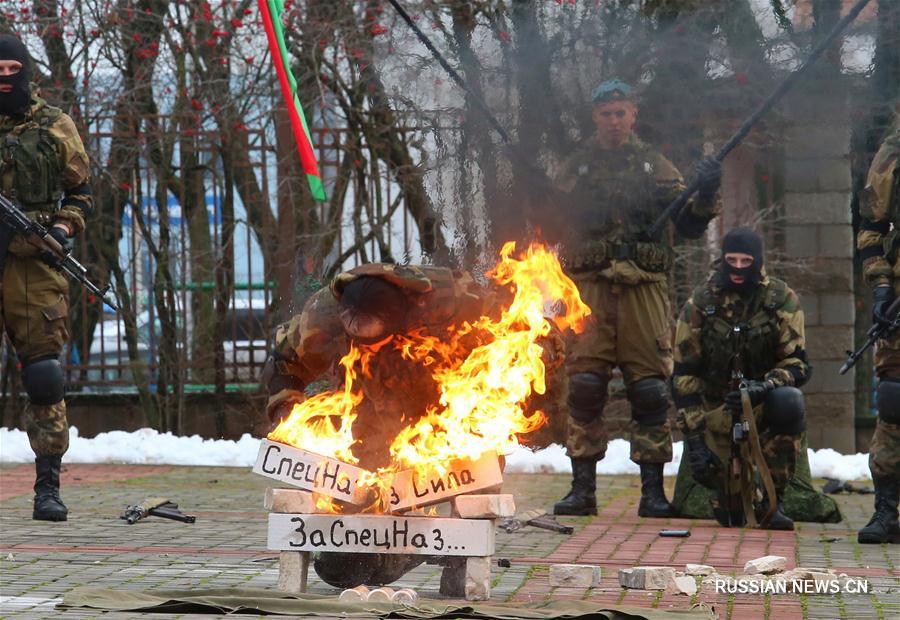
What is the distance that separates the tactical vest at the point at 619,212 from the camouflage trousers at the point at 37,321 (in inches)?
105

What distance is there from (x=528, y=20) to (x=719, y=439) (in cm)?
241

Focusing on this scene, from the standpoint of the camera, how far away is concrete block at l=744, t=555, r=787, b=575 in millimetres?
6344

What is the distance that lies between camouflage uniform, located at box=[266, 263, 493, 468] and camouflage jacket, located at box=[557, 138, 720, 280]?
273cm

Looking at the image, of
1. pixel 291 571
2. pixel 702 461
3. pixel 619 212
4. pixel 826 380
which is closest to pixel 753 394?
pixel 702 461

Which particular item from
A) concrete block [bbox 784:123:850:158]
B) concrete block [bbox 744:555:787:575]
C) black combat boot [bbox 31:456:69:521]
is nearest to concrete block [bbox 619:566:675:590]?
concrete block [bbox 744:555:787:575]

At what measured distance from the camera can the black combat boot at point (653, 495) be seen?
898cm

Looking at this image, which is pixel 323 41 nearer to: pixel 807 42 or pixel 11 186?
pixel 11 186

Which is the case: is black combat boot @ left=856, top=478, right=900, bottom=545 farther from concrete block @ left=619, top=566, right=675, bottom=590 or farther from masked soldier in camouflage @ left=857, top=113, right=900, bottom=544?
concrete block @ left=619, top=566, right=675, bottom=590

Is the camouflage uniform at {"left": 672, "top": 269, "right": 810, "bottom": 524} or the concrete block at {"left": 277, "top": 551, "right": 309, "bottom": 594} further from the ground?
the camouflage uniform at {"left": 672, "top": 269, "right": 810, "bottom": 524}

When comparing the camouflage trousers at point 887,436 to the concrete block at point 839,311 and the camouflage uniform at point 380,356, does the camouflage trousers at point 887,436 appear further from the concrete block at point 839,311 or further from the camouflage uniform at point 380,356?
the concrete block at point 839,311

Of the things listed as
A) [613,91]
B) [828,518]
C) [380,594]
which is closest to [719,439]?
[828,518]

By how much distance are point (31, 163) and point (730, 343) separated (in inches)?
146

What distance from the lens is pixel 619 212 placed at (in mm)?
8930

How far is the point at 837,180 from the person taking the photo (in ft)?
39.3
